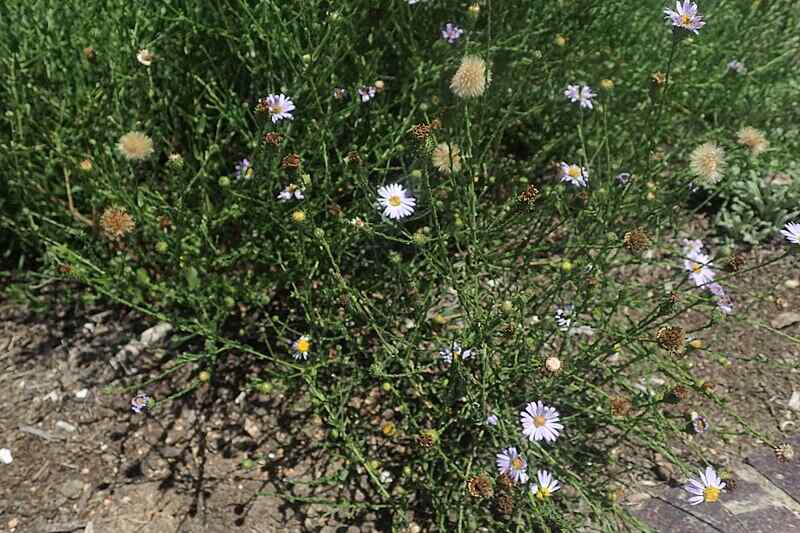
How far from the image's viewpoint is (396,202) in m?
2.56

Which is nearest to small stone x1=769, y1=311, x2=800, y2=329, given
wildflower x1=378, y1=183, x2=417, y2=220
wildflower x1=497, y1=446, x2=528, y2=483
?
wildflower x1=497, y1=446, x2=528, y2=483

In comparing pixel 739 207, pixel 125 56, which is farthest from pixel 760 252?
pixel 125 56

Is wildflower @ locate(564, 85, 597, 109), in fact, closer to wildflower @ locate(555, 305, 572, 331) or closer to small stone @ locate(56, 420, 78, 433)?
wildflower @ locate(555, 305, 572, 331)

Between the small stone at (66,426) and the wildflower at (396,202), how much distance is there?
4.83 ft

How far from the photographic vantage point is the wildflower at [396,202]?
8.26ft

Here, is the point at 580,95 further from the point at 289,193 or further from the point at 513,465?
the point at 513,465

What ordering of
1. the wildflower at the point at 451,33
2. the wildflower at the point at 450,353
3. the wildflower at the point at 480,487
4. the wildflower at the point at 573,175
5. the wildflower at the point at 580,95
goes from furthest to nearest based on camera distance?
1. the wildflower at the point at 580,95
2. the wildflower at the point at 451,33
3. the wildflower at the point at 573,175
4. the wildflower at the point at 450,353
5. the wildflower at the point at 480,487

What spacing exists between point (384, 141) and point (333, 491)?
1373 millimetres

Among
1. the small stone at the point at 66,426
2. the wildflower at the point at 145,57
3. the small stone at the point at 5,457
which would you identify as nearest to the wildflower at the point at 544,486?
the small stone at the point at 66,426

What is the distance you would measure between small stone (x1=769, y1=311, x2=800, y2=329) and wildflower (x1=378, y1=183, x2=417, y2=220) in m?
1.87

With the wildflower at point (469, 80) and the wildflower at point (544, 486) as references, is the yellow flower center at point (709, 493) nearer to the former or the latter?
the wildflower at point (544, 486)

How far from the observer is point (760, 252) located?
3.60m

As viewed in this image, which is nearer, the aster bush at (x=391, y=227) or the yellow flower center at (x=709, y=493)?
the yellow flower center at (x=709, y=493)

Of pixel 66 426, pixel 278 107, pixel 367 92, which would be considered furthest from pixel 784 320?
pixel 66 426
